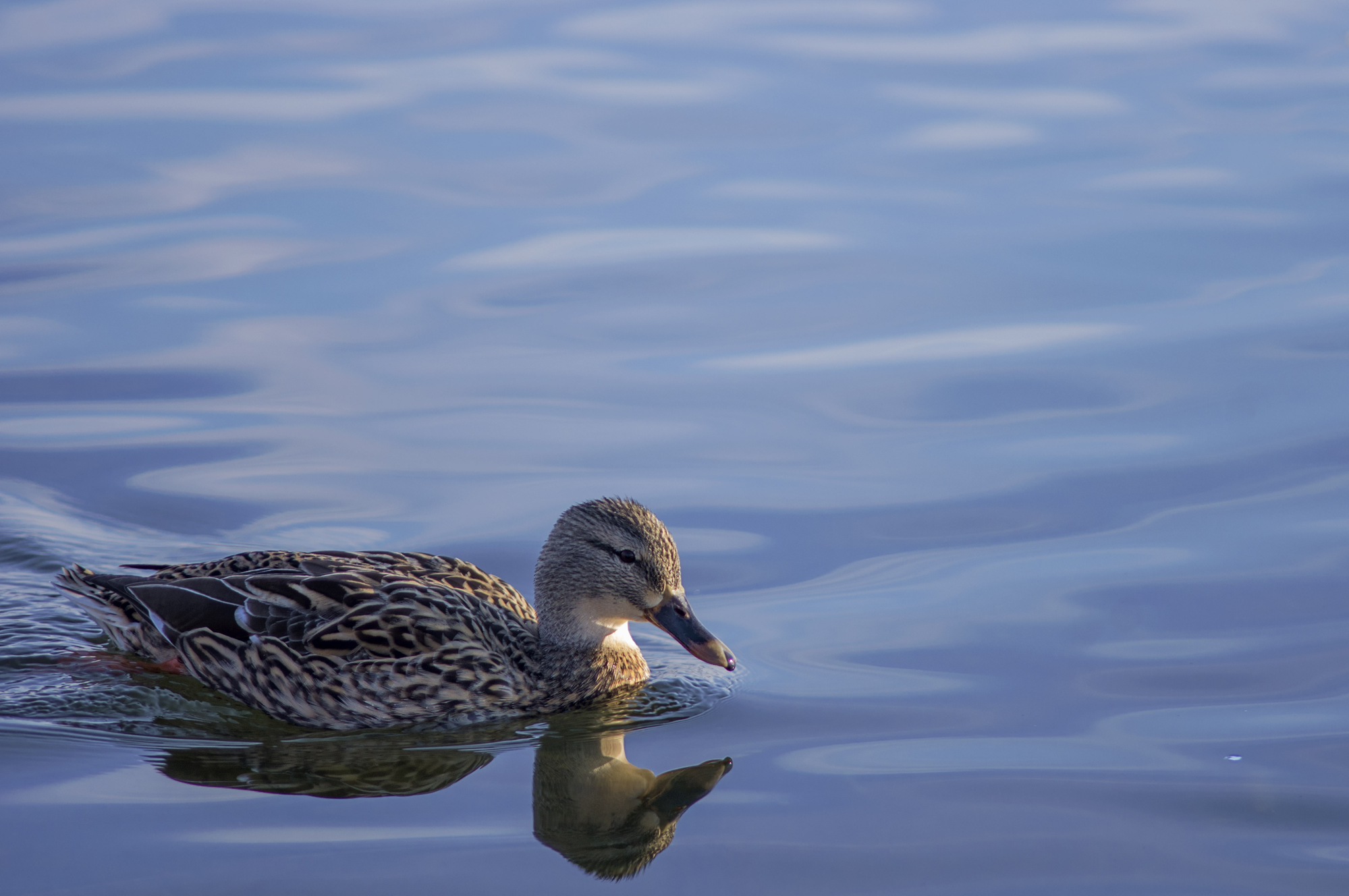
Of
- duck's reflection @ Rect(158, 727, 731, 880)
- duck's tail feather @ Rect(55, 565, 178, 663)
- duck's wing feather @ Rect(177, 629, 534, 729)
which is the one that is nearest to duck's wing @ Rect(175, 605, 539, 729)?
duck's wing feather @ Rect(177, 629, 534, 729)

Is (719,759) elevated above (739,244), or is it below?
below

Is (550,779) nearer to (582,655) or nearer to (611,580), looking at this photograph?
(582,655)

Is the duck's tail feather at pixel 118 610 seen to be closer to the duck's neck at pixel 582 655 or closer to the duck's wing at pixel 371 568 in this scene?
the duck's wing at pixel 371 568

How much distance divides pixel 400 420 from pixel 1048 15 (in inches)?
443

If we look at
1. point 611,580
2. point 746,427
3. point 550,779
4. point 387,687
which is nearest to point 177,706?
point 387,687

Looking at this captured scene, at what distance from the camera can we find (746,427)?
10.9 m

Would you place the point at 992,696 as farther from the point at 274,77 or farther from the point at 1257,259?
the point at 274,77

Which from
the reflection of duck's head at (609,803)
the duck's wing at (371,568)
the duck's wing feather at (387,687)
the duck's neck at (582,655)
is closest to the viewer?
the reflection of duck's head at (609,803)

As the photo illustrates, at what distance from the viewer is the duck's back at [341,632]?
7980mm

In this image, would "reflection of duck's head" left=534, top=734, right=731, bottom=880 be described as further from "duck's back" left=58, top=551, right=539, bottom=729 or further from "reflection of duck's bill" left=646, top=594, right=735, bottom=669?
"duck's back" left=58, top=551, right=539, bottom=729

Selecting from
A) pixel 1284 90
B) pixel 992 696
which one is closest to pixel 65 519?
pixel 992 696

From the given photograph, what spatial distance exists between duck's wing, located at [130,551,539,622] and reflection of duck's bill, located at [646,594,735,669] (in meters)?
0.88

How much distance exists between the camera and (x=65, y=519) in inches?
388

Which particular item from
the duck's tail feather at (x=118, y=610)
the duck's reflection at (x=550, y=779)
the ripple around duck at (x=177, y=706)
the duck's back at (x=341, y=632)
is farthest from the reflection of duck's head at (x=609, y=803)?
the duck's tail feather at (x=118, y=610)
